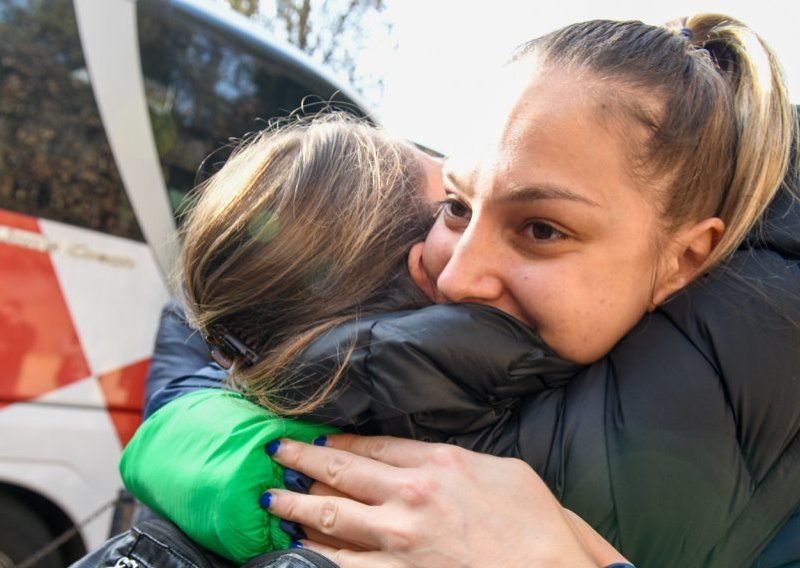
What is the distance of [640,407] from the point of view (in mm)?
1115

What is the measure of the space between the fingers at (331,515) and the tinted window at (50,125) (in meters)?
2.63

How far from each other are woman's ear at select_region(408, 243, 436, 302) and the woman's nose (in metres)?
0.13

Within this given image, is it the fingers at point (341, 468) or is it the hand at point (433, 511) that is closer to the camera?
the hand at point (433, 511)

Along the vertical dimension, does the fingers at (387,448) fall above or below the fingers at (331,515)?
above

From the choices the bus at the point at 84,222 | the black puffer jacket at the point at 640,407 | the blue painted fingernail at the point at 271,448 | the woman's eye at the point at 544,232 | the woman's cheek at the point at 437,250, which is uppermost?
the woman's eye at the point at 544,232

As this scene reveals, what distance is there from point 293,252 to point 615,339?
57 centimetres

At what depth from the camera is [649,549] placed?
1.11 metres

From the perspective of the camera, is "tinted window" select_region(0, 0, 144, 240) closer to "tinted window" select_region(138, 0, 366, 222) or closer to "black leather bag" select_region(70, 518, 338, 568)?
"tinted window" select_region(138, 0, 366, 222)

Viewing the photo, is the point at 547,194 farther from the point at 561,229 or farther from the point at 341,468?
the point at 341,468

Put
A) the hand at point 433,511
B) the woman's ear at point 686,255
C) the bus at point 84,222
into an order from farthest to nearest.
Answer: the bus at point 84,222, the woman's ear at point 686,255, the hand at point 433,511

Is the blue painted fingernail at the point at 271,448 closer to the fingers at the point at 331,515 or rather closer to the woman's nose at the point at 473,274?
the fingers at the point at 331,515

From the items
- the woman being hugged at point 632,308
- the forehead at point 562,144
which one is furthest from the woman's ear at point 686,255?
the forehead at point 562,144

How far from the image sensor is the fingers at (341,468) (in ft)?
3.82

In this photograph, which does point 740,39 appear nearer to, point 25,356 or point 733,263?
point 733,263
